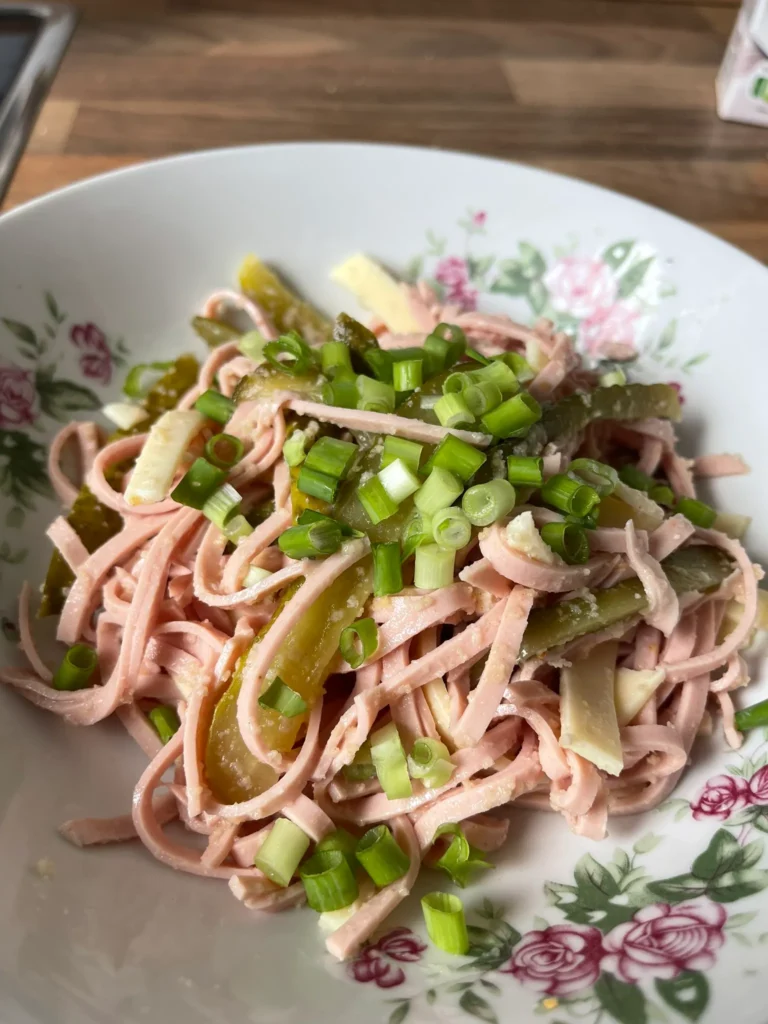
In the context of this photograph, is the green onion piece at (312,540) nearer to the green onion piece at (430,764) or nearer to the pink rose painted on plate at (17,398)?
the green onion piece at (430,764)

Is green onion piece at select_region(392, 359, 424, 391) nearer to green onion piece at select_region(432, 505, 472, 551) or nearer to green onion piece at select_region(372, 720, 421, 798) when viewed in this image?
green onion piece at select_region(432, 505, 472, 551)

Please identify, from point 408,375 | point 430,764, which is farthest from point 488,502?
point 430,764

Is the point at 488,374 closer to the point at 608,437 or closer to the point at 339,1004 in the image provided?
the point at 608,437

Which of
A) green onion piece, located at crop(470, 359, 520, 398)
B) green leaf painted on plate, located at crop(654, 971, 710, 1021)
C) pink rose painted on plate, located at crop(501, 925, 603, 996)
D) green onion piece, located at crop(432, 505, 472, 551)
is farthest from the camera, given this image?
green onion piece, located at crop(470, 359, 520, 398)

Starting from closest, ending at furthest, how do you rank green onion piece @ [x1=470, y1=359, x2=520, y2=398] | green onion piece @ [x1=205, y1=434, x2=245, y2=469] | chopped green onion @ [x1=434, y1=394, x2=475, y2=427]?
1. chopped green onion @ [x1=434, y1=394, x2=475, y2=427]
2. green onion piece @ [x1=470, y1=359, x2=520, y2=398]
3. green onion piece @ [x1=205, y1=434, x2=245, y2=469]

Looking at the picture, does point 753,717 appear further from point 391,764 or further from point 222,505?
point 222,505

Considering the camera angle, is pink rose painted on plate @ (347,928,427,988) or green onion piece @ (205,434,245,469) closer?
pink rose painted on plate @ (347,928,427,988)

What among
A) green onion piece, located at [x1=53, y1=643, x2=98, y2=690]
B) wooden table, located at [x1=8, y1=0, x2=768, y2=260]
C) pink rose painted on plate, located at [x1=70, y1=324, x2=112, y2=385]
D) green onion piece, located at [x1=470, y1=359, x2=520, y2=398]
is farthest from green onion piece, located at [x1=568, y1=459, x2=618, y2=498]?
wooden table, located at [x1=8, y1=0, x2=768, y2=260]

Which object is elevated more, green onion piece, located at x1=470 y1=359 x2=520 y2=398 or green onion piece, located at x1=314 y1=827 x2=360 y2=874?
green onion piece, located at x1=470 y1=359 x2=520 y2=398
